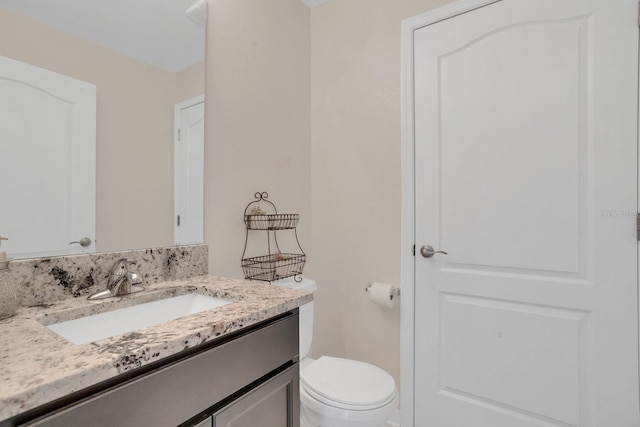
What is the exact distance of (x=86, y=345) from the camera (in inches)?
24.4

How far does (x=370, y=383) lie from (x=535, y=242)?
3.13 feet

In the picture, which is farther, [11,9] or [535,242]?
[535,242]

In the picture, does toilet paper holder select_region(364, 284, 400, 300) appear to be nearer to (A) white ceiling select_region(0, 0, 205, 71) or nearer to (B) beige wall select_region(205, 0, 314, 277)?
(B) beige wall select_region(205, 0, 314, 277)

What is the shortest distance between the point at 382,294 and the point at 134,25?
162 centimetres

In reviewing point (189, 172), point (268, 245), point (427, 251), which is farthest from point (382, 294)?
point (189, 172)

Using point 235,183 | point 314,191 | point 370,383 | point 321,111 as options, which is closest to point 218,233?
point 235,183

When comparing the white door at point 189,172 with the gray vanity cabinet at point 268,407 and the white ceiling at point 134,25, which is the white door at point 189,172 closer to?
the white ceiling at point 134,25

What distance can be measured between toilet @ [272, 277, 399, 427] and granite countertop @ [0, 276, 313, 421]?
1.77 ft

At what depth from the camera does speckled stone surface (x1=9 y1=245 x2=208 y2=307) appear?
2.99 ft

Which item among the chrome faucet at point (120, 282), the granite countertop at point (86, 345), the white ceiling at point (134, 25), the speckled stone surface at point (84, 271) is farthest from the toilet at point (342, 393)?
the white ceiling at point (134, 25)

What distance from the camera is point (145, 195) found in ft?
4.00

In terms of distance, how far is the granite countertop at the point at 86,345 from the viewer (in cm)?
49

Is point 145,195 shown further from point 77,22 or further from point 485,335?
point 485,335

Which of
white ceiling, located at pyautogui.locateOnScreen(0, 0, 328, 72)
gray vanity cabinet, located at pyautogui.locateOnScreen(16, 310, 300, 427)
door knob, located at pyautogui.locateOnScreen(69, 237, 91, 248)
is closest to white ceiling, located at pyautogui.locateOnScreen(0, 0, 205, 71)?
white ceiling, located at pyautogui.locateOnScreen(0, 0, 328, 72)
